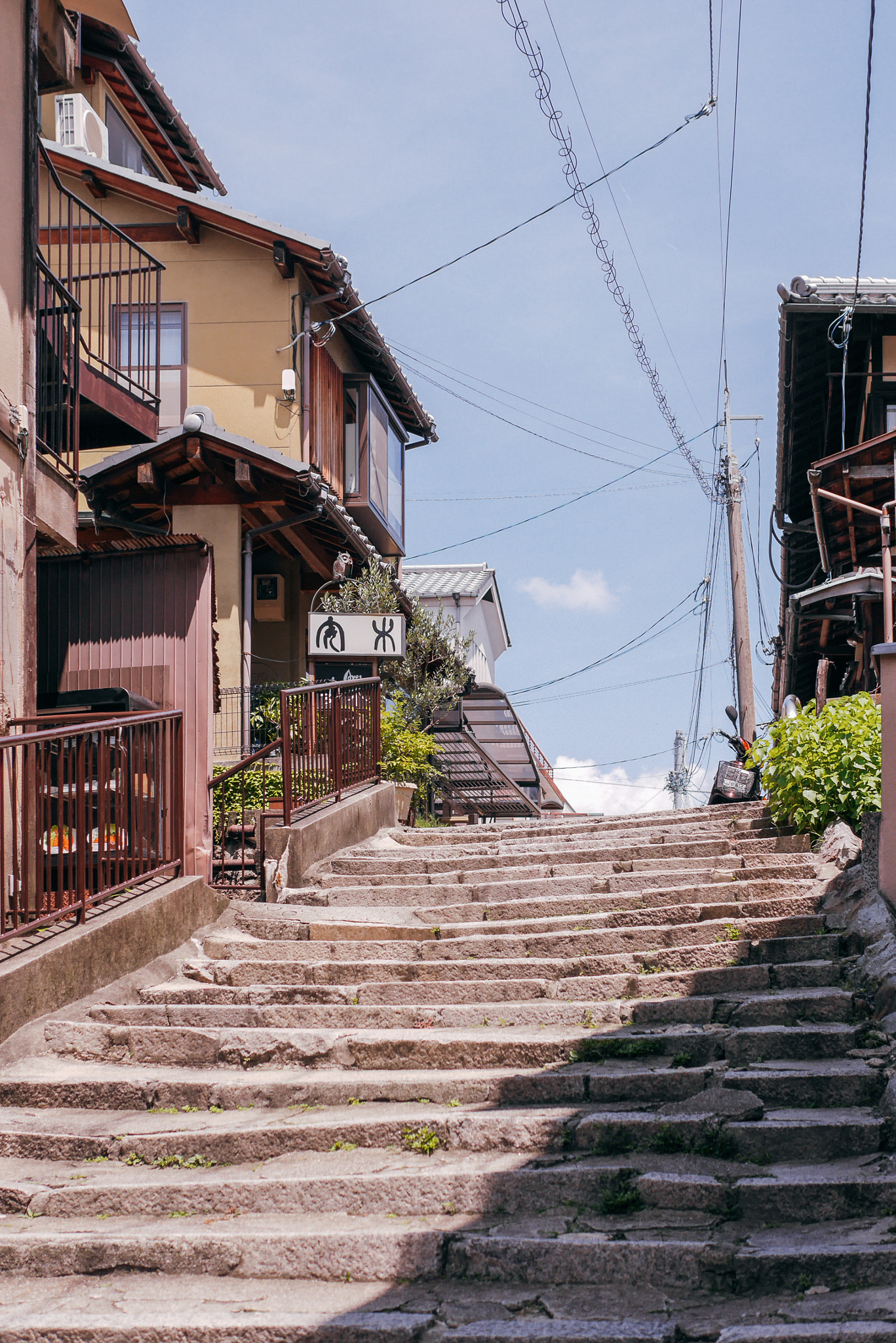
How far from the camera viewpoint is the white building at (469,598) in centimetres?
2998

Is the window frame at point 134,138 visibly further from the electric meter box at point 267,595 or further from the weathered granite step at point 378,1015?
the weathered granite step at point 378,1015

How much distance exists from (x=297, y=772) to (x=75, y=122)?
11.5 meters

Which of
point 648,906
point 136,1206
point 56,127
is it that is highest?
point 56,127

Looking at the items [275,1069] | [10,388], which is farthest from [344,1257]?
[10,388]

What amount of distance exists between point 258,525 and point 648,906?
9669mm

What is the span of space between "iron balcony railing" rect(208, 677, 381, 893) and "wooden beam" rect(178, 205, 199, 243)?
764 centimetres

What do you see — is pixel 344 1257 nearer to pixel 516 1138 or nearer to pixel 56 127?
pixel 516 1138

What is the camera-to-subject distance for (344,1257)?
417cm

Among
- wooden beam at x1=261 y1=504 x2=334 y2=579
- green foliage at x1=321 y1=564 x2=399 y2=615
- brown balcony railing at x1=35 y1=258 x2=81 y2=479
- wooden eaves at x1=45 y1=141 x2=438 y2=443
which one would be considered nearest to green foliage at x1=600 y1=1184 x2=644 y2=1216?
brown balcony railing at x1=35 y1=258 x2=81 y2=479

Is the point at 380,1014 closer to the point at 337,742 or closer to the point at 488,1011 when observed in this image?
the point at 488,1011

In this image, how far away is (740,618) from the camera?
1889 cm

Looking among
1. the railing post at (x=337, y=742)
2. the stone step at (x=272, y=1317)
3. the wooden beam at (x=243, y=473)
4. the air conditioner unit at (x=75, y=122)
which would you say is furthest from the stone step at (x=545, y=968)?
the air conditioner unit at (x=75, y=122)

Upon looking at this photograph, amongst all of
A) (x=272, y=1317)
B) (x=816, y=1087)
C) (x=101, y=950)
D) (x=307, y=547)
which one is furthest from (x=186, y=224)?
(x=272, y=1317)

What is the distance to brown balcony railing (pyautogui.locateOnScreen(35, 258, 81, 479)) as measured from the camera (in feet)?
28.5
